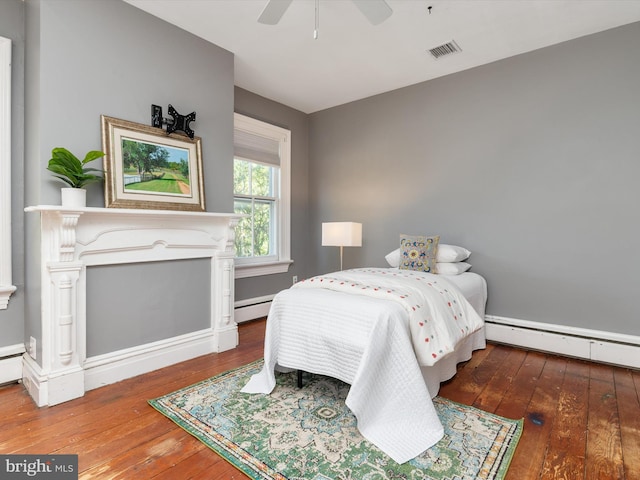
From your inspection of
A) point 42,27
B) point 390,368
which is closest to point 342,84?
point 42,27

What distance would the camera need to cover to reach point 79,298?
2.14m

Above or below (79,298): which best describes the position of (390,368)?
below

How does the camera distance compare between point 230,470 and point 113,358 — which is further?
point 113,358

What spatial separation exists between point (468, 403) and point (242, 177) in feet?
10.2

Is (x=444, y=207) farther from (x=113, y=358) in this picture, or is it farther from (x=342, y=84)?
(x=113, y=358)

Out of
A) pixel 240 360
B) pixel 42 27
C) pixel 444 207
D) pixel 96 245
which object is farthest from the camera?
pixel 444 207

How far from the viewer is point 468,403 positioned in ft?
6.77

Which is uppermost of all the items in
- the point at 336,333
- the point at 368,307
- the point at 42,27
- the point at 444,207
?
the point at 42,27

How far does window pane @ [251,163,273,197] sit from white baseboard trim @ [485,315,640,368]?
9.29 feet

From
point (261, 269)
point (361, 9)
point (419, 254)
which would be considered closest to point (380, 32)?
point (361, 9)

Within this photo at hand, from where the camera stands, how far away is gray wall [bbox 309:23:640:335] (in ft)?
8.75

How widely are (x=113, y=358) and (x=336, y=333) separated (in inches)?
63.4

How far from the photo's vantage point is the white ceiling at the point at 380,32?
241 centimetres

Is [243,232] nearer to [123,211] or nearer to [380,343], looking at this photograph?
[123,211]
